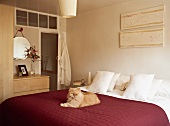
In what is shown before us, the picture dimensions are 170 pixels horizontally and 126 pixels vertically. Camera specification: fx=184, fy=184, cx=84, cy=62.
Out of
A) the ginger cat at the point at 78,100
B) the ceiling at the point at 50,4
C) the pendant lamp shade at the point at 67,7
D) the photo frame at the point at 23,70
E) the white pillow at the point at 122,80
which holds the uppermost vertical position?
the ceiling at the point at 50,4

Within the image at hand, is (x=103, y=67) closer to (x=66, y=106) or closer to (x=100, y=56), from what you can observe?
(x=100, y=56)

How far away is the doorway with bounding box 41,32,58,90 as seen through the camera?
5254 millimetres

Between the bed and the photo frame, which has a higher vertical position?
the photo frame

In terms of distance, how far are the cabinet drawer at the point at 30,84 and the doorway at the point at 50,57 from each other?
3.46ft

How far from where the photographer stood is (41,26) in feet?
15.1

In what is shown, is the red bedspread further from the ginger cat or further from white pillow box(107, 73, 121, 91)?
white pillow box(107, 73, 121, 91)

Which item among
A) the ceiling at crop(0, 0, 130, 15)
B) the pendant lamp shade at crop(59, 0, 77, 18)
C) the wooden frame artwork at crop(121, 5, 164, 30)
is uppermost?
the ceiling at crop(0, 0, 130, 15)

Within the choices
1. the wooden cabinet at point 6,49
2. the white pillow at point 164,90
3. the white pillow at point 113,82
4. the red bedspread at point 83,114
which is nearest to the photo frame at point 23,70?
the wooden cabinet at point 6,49

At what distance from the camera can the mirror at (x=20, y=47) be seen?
4.22 m

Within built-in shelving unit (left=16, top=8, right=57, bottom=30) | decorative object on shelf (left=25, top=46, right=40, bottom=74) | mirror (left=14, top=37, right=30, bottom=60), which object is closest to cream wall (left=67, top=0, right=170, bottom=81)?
built-in shelving unit (left=16, top=8, right=57, bottom=30)

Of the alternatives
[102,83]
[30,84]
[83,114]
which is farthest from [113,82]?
[30,84]

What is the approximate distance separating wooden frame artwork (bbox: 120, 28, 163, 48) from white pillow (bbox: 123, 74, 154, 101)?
2.43 feet

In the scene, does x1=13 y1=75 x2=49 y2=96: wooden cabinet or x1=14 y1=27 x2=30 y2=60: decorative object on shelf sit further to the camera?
x1=14 y1=27 x2=30 y2=60: decorative object on shelf

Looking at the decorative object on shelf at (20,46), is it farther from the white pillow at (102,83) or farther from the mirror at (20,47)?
the white pillow at (102,83)
